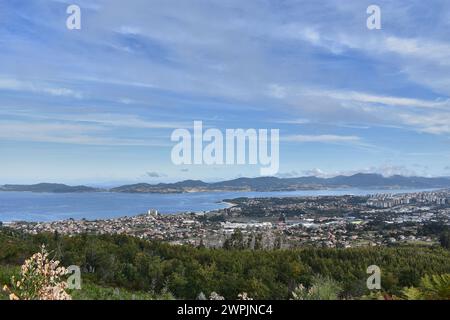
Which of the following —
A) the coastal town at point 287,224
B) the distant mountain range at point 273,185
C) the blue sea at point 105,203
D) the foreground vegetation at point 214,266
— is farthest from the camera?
the blue sea at point 105,203

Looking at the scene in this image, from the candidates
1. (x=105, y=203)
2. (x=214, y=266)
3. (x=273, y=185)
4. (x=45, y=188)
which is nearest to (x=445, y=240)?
(x=273, y=185)

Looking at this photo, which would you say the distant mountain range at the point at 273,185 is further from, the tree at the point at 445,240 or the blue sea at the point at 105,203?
the tree at the point at 445,240

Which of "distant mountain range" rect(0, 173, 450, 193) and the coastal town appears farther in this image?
the coastal town

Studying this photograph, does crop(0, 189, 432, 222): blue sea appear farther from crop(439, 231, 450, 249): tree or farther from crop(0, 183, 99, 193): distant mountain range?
crop(439, 231, 450, 249): tree

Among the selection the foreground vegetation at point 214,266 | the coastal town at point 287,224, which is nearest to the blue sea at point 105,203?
the coastal town at point 287,224

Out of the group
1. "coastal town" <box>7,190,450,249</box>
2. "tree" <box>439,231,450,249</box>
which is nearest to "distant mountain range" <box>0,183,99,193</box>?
"coastal town" <box>7,190,450,249</box>
